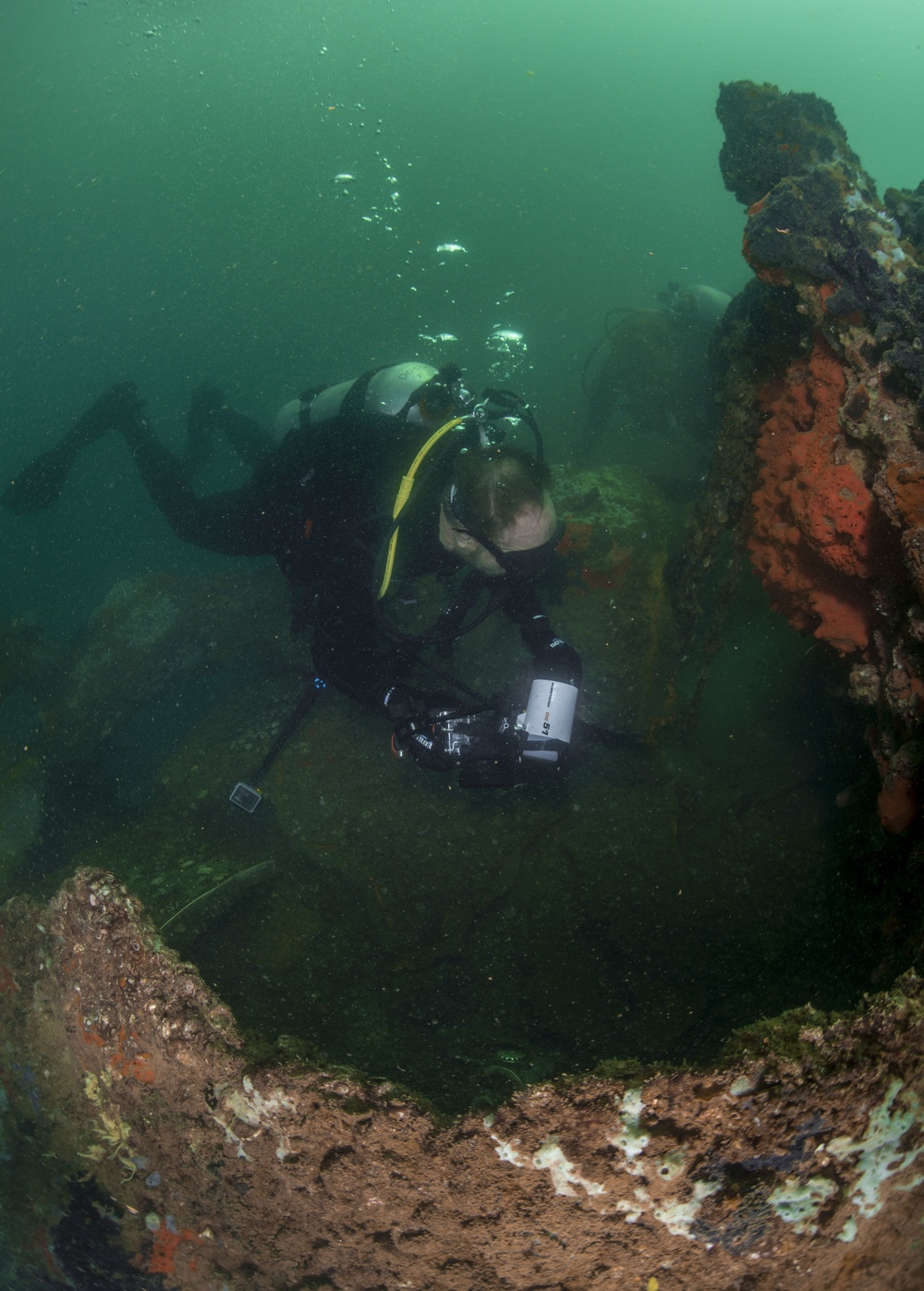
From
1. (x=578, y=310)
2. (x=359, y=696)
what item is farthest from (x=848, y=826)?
(x=578, y=310)

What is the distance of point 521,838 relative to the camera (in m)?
3.90

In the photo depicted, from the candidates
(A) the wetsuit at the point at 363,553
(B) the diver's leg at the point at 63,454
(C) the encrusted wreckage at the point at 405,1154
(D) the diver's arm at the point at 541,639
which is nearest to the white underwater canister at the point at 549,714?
(D) the diver's arm at the point at 541,639

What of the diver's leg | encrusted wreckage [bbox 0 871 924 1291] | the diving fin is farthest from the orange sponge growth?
the diving fin

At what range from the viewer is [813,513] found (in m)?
3.03

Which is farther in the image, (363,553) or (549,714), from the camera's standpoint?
(363,553)

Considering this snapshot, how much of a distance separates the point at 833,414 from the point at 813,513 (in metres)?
0.60

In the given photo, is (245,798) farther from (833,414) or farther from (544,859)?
(833,414)

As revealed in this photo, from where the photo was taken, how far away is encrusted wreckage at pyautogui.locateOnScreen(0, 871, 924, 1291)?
1.35 metres

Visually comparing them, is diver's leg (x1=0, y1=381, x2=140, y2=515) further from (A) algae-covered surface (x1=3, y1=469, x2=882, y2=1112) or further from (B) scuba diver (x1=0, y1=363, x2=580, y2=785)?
(B) scuba diver (x1=0, y1=363, x2=580, y2=785)

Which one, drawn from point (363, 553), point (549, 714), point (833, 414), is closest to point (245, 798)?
point (363, 553)

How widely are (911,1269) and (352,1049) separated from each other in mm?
1708

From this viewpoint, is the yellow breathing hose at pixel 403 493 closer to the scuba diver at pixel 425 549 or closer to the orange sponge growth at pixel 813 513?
the scuba diver at pixel 425 549

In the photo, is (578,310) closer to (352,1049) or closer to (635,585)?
(635,585)

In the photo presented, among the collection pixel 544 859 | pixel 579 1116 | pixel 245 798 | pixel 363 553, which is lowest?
pixel 245 798
